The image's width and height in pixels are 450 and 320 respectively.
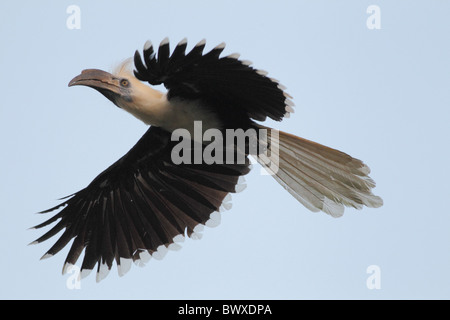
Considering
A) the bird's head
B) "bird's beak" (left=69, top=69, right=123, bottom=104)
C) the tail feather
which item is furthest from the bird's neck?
the tail feather

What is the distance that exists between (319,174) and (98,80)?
1.83m

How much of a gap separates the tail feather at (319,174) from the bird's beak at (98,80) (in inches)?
47.3

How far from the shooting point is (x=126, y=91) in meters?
5.47

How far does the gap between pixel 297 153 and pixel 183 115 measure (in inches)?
37.4

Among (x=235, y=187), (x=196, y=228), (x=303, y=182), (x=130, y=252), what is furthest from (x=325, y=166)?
(x=130, y=252)

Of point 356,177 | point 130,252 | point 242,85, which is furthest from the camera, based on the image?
point 130,252

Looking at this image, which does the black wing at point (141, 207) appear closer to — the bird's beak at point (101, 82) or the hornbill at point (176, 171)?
the hornbill at point (176, 171)

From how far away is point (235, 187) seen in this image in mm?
6207

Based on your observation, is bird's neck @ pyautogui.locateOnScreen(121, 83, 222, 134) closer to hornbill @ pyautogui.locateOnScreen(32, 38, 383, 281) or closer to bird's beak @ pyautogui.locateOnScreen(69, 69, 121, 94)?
hornbill @ pyautogui.locateOnScreen(32, 38, 383, 281)

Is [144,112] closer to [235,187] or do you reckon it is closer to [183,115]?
[183,115]

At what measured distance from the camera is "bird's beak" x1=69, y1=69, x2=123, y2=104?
5.46m

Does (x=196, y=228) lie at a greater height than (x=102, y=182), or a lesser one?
lesser

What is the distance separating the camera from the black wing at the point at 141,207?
20.3 ft

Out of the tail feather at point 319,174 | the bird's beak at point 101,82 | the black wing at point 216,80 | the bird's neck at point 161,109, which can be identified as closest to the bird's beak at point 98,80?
the bird's beak at point 101,82
